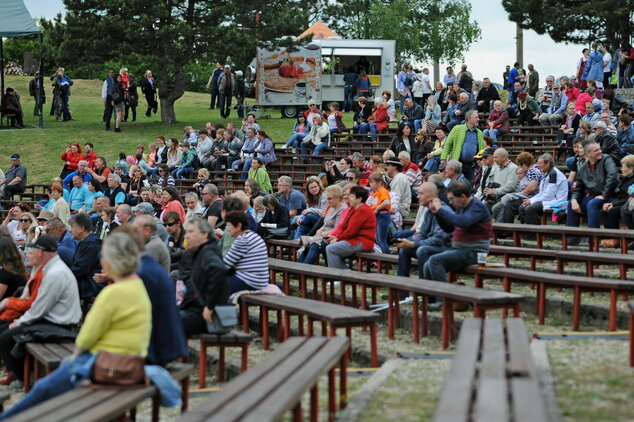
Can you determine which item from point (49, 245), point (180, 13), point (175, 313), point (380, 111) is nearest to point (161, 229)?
point (49, 245)

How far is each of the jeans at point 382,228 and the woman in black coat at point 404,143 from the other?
694cm

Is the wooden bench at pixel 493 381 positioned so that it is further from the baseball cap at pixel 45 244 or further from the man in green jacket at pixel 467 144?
the man in green jacket at pixel 467 144

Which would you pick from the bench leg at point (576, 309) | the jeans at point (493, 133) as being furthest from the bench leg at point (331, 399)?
the jeans at point (493, 133)

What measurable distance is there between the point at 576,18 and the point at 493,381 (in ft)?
114

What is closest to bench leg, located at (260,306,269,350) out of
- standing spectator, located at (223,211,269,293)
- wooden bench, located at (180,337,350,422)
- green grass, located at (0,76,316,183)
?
standing spectator, located at (223,211,269,293)

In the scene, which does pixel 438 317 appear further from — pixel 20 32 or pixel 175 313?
pixel 20 32

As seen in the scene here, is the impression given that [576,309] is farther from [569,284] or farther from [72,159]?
[72,159]

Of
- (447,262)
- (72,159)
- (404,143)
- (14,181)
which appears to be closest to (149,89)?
(72,159)

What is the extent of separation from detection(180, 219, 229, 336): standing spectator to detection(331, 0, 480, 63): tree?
4717 cm

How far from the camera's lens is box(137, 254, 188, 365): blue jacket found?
7.02 m

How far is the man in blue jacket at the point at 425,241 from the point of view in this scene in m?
10.3

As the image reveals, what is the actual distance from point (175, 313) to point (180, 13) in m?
28.2

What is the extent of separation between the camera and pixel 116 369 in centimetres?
622

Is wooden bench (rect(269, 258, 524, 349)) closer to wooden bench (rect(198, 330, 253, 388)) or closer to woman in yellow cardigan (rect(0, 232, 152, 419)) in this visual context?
Answer: wooden bench (rect(198, 330, 253, 388))
